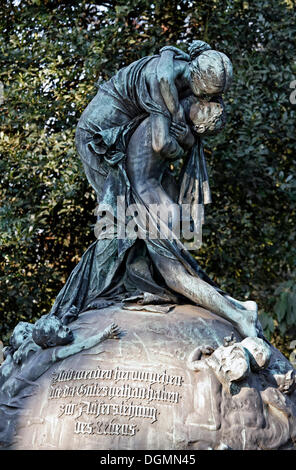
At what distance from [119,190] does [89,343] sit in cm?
130

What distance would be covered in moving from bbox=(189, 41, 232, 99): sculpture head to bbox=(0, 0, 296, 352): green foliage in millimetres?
3806

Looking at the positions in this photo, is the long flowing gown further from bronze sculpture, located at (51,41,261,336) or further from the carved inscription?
the carved inscription

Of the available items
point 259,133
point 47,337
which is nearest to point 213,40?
point 259,133

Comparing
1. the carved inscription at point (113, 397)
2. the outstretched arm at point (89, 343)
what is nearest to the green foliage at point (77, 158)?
the outstretched arm at point (89, 343)

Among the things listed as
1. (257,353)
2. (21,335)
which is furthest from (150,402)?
(21,335)

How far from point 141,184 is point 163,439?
205 cm

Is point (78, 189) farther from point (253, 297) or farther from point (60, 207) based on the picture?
point (253, 297)

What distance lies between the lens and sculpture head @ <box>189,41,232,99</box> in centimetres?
693

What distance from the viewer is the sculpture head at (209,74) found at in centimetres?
693

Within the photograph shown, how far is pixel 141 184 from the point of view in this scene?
7027 millimetres

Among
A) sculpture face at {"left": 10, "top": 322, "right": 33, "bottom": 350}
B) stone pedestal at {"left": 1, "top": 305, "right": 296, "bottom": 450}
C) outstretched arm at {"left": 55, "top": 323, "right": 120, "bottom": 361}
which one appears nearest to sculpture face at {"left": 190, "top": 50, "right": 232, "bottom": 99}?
stone pedestal at {"left": 1, "top": 305, "right": 296, "bottom": 450}

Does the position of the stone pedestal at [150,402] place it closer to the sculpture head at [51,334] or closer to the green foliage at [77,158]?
the sculpture head at [51,334]

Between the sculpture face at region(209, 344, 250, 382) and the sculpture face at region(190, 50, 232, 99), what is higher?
the sculpture face at region(190, 50, 232, 99)
